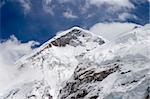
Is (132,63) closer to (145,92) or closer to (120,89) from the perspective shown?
(120,89)

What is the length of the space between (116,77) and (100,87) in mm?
7147

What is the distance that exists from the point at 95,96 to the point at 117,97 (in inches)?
1050

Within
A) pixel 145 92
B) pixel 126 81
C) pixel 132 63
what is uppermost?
pixel 132 63

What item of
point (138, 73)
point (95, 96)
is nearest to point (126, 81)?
point (138, 73)

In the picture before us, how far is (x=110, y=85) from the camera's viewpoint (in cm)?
18475

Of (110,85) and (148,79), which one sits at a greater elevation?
(110,85)

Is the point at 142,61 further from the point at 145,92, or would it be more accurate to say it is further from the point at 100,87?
the point at 145,92

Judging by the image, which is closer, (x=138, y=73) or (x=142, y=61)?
(x=138, y=73)

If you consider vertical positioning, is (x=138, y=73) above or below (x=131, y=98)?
above

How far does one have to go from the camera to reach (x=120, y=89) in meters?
168

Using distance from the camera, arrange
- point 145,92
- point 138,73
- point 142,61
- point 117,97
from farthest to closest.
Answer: point 142,61
point 138,73
point 117,97
point 145,92

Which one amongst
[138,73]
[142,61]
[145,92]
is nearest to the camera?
[145,92]

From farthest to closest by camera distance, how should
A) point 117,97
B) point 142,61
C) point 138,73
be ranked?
1. point 142,61
2. point 138,73
3. point 117,97

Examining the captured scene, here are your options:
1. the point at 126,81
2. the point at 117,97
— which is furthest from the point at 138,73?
the point at 117,97
